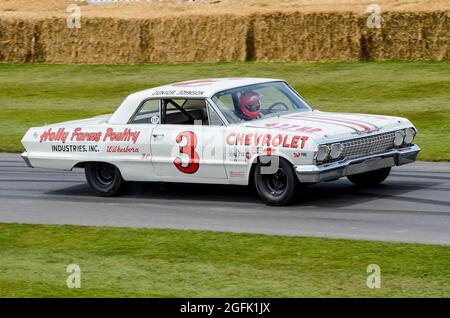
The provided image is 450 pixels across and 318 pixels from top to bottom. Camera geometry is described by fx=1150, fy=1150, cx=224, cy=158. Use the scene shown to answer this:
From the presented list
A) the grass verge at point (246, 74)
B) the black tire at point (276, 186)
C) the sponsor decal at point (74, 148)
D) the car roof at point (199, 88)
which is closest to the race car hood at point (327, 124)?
the black tire at point (276, 186)

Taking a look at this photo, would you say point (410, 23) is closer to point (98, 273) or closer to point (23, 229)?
point (23, 229)

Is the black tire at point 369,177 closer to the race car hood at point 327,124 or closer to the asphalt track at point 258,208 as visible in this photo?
the asphalt track at point 258,208

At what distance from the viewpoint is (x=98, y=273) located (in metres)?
9.56

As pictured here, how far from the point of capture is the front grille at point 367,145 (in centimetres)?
1220

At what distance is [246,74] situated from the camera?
945 inches

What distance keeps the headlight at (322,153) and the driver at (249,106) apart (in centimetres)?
127

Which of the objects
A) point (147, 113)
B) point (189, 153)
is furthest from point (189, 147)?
point (147, 113)

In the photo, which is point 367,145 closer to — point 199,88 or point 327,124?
point 327,124

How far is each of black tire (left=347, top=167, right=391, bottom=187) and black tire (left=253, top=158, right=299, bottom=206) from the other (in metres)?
1.30

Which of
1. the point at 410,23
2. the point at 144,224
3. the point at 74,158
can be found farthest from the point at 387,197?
the point at 410,23

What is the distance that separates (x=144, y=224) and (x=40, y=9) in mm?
19255

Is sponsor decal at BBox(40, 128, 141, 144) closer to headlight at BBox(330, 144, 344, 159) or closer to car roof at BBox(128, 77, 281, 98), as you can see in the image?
car roof at BBox(128, 77, 281, 98)

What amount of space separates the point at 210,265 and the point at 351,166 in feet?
9.76

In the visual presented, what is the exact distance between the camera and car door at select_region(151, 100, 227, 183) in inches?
499
